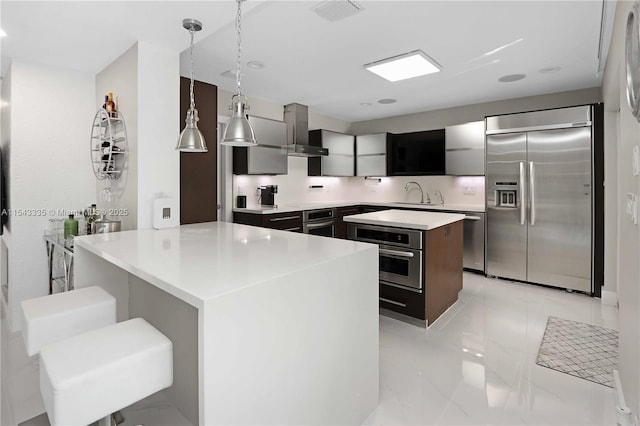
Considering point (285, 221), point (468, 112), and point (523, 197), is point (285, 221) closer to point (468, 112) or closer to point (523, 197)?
point (523, 197)

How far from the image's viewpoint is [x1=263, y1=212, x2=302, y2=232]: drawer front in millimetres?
4418

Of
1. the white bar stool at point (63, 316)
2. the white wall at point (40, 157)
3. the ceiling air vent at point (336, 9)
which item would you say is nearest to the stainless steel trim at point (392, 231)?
the ceiling air vent at point (336, 9)

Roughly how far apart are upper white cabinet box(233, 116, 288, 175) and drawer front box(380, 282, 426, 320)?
7.65 ft

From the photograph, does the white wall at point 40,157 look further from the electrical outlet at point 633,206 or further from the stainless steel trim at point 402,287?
the electrical outlet at point 633,206

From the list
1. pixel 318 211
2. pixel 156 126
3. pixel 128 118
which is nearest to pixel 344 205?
pixel 318 211

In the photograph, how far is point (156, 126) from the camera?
2.66 metres

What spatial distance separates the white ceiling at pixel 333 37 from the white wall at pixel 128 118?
10 centimetres

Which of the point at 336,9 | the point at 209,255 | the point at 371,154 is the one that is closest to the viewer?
the point at 209,255

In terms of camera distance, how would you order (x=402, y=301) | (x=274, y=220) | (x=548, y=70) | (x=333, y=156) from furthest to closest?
1. (x=333, y=156)
2. (x=274, y=220)
3. (x=548, y=70)
4. (x=402, y=301)

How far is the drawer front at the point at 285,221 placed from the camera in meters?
4.42

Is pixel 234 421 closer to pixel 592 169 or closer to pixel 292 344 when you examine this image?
pixel 292 344

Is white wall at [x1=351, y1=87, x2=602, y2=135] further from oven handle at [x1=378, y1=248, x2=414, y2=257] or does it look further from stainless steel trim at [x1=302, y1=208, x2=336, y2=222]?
oven handle at [x1=378, y1=248, x2=414, y2=257]

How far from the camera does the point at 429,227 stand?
113 inches

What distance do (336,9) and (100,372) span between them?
2.51 meters
